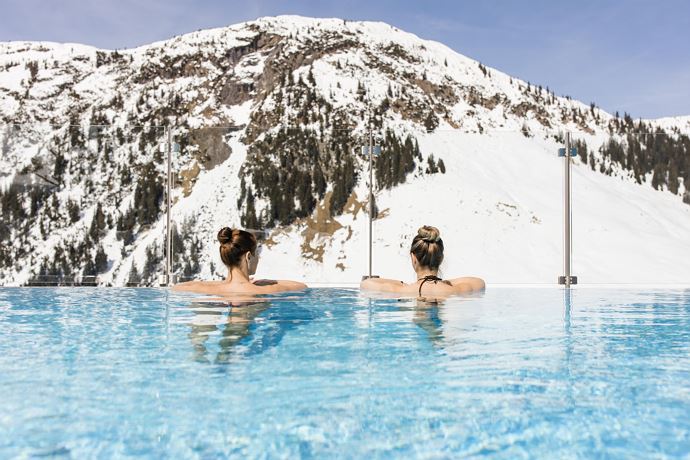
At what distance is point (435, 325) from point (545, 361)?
1.06 m

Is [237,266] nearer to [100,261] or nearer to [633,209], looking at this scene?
[100,261]

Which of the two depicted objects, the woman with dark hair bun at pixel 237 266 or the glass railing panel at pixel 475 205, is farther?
the glass railing panel at pixel 475 205

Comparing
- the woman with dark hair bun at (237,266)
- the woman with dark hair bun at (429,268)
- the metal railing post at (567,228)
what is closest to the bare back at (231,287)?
the woman with dark hair bun at (237,266)

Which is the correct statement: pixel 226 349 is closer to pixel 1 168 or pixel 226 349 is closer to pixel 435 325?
pixel 435 325

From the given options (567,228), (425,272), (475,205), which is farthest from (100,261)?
(425,272)

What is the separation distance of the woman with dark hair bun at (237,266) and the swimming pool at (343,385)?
6.5 inches

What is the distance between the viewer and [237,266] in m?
3.65

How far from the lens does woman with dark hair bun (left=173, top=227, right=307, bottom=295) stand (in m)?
3.44

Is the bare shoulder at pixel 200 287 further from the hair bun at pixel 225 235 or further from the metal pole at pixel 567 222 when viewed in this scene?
the metal pole at pixel 567 222

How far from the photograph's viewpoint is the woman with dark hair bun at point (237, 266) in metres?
3.44

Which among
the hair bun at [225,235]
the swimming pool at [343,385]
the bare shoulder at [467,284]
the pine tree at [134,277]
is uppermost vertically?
the hair bun at [225,235]

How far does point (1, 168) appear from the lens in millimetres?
11703

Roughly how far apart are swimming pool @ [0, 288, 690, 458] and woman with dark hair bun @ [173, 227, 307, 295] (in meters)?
0.16

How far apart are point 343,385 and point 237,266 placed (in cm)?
161
